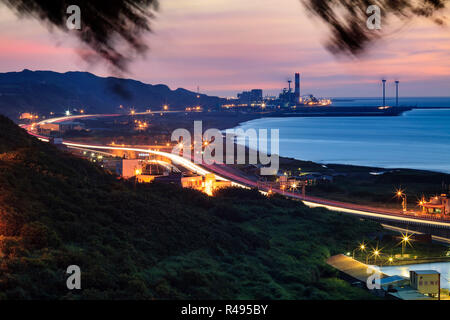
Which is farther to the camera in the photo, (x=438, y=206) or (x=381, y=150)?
(x=381, y=150)

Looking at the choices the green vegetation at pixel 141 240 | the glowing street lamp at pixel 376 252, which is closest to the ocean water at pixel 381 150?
the glowing street lamp at pixel 376 252

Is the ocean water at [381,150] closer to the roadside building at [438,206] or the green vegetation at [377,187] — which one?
the green vegetation at [377,187]

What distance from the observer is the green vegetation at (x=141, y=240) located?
37.4 feet

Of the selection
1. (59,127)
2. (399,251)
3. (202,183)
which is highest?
(59,127)

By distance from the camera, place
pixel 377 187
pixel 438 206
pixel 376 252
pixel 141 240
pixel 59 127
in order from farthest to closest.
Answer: pixel 59 127 < pixel 377 187 < pixel 438 206 < pixel 376 252 < pixel 141 240

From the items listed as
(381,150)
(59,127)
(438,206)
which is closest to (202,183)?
(438,206)

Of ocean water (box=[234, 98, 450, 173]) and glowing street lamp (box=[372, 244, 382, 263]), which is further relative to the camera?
ocean water (box=[234, 98, 450, 173])

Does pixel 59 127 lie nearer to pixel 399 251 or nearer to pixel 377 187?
pixel 377 187

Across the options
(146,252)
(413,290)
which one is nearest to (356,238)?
(413,290)

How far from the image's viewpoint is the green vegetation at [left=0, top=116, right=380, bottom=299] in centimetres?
1141

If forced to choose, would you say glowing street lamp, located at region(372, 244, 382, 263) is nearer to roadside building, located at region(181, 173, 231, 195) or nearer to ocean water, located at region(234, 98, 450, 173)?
roadside building, located at region(181, 173, 231, 195)

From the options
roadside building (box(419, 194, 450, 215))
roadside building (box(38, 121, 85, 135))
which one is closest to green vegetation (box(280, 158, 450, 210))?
roadside building (box(419, 194, 450, 215))

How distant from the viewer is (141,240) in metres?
16.0

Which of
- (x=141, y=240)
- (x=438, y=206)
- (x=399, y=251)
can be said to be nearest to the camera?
(x=141, y=240)
